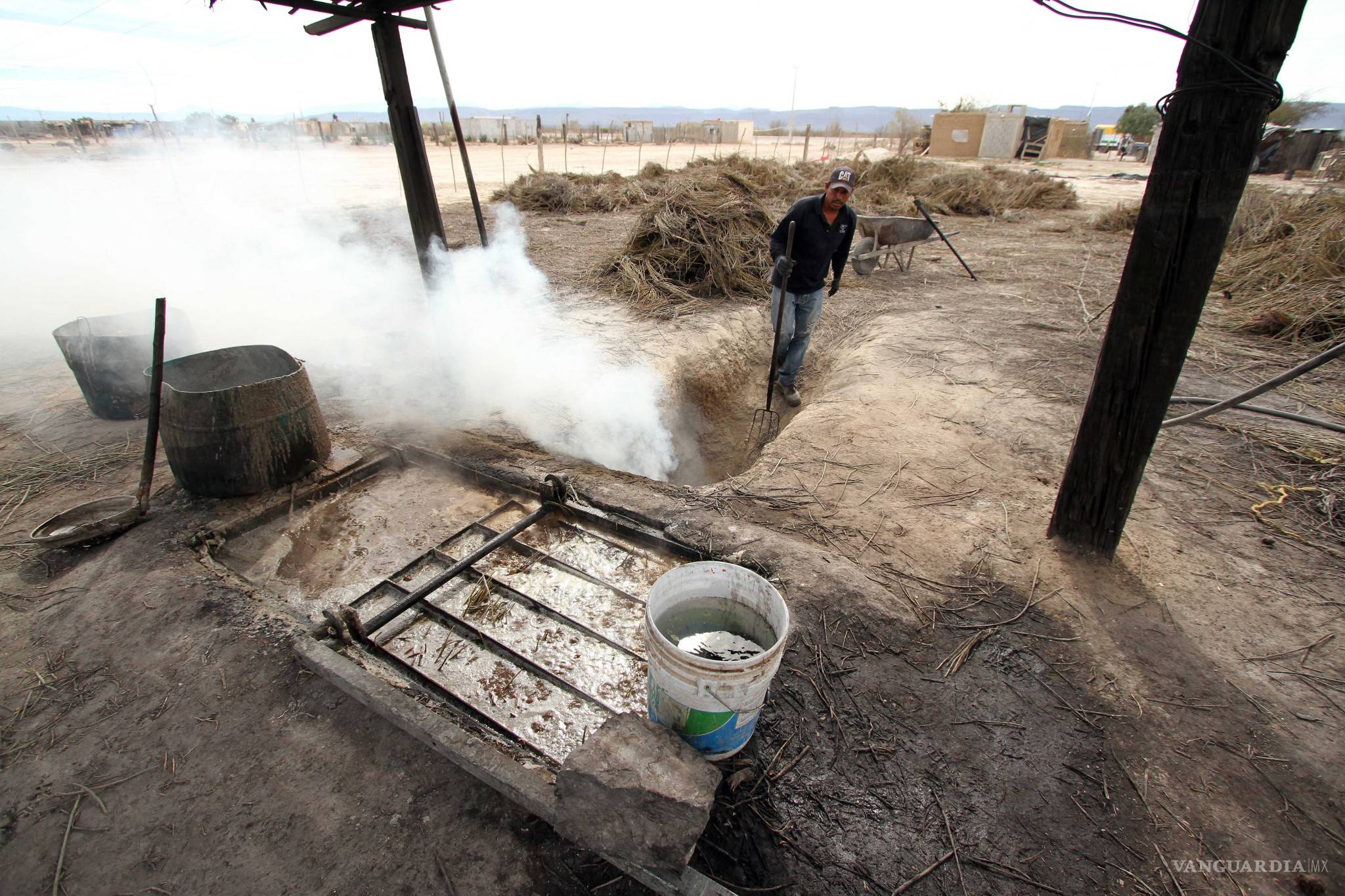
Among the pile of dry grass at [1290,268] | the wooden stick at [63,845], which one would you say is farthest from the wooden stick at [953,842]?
the pile of dry grass at [1290,268]

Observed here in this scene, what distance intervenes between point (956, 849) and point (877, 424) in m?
3.16

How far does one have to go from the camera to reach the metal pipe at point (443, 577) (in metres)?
2.66

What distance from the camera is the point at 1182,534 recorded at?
10.7 ft

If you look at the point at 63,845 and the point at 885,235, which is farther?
the point at 885,235

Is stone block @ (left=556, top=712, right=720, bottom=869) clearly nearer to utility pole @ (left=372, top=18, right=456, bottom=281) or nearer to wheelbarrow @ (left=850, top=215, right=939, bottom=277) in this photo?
utility pole @ (left=372, top=18, right=456, bottom=281)

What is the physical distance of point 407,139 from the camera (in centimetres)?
475

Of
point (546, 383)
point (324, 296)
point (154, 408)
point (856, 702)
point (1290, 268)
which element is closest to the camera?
point (856, 702)

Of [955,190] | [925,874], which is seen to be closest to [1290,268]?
[925,874]

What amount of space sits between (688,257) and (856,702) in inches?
283

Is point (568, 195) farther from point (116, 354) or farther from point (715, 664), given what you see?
point (715, 664)

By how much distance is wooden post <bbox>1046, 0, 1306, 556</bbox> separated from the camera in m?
2.16

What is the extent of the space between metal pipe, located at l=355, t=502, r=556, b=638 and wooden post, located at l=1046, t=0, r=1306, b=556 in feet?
10.1

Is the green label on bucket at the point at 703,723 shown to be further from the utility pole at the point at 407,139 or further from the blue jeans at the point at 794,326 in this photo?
the utility pole at the point at 407,139

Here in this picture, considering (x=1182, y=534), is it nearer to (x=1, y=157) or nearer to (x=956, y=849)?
(x=956, y=849)
